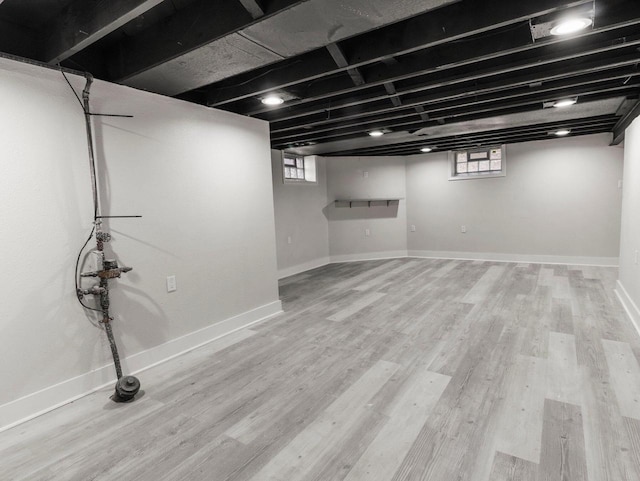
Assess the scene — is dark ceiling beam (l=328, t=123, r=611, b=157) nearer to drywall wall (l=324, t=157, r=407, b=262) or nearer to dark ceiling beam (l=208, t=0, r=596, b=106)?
drywall wall (l=324, t=157, r=407, b=262)

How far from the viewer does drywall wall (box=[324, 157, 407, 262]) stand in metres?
7.07

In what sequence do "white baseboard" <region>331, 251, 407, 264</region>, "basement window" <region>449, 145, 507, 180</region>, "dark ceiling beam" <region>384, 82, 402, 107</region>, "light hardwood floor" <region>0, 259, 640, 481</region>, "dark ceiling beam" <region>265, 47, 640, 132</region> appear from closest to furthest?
"light hardwood floor" <region>0, 259, 640, 481</region>, "dark ceiling beam" <region>265, 47, 640, 132</region>, "dark ceiling beam" <region>384, 82, 402, 107</region>, "basement window" <region>449, 145, 507, 180</region>, "white baseboard" <region>331, 251, 407, 264</region>

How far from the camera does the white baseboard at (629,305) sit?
3164mm

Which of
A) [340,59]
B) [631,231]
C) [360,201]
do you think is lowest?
[631,231]

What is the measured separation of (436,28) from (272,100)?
4.85 ft

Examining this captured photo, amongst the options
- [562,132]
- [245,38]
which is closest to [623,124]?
[562,132]

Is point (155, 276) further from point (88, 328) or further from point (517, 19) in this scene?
point (517, 19)

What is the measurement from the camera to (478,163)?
675cm

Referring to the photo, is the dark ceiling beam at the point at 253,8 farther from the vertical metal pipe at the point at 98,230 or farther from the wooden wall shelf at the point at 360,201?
the wooden wall shelf at the point at 360,201

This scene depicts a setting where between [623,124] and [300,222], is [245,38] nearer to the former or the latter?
[300,222]

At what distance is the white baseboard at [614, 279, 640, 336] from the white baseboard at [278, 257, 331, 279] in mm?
4461

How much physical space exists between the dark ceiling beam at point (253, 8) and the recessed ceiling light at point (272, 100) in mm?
1254

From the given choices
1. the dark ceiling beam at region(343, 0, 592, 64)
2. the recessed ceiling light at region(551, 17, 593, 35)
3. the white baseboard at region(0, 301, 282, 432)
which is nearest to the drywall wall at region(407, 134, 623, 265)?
the recessed ceiling light at region(551, 17, 593, 35)

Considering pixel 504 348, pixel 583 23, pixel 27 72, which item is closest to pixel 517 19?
pixel 583 23
